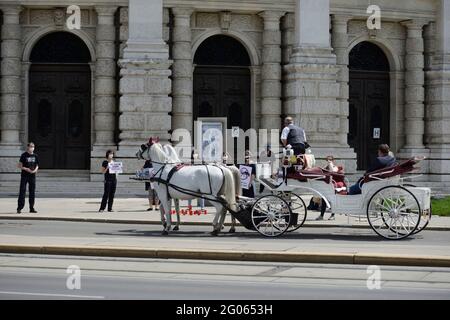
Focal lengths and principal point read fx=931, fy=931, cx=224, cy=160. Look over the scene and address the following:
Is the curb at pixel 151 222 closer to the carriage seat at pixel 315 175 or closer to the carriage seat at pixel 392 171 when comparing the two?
the carriage seat at pixel 315 175

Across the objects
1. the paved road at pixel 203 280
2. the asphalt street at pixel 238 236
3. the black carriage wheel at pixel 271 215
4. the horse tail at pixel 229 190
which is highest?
the horse tail at pixel 229 190

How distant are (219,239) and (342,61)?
60.1 feet

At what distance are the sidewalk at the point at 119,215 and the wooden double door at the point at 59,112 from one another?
4336 millimetres

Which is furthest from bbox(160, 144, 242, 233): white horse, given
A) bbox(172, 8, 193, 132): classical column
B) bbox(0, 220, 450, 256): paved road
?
bbox(172, 8, 193, 132): classical column

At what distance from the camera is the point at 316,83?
115ft

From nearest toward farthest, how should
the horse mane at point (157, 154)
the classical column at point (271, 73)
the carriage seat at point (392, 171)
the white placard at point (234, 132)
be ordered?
1. the carriage seat at point (392, 171)
2. the horse mane at point (157, 154)
3. the white placard at point (234, 132)
4. the classical column at point (271, 73)

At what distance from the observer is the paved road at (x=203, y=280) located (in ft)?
40.0

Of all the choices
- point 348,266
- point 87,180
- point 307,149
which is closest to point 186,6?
point 87,180

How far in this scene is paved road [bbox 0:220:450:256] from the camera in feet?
57.8

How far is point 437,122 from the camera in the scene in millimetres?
37656

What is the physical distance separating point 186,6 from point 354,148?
8.93 meters

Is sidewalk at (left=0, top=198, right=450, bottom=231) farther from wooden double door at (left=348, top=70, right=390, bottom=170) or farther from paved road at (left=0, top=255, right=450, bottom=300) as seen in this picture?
wooden double door at (left=348, top=70, right=390, bottom=170)

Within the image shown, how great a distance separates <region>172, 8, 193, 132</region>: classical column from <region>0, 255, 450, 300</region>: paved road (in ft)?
60.2

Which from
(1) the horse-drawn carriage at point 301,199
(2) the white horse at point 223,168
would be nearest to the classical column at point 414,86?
(1) the horse-drawn carriage at point 301,199
